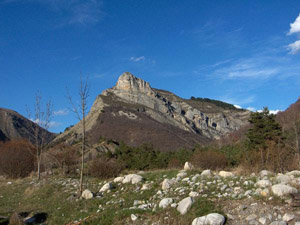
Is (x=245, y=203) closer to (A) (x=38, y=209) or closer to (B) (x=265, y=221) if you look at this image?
(B) (x=265, y=221)

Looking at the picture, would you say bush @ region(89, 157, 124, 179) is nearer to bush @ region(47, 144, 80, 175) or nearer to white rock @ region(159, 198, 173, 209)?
bush @ region(47, 144, 80, 175)

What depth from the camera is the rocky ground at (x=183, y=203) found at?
574cm

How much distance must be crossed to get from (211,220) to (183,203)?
1.08 metres

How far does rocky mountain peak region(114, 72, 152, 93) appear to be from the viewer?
437 feet

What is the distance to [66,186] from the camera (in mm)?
12938

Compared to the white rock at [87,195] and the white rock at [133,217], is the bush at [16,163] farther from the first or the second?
the white rock at [133,217]

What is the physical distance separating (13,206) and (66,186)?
2.47 m

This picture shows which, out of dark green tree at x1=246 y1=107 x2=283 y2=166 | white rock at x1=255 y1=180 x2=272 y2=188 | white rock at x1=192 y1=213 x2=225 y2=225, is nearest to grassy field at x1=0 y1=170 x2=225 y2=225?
white rock at x1=192 y1=213 x2=225 y2=225

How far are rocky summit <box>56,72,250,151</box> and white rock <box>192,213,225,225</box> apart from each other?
5922 centimetres

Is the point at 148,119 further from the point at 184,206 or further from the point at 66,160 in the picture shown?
the point at 184,206

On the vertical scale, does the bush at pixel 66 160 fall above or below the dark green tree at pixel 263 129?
below

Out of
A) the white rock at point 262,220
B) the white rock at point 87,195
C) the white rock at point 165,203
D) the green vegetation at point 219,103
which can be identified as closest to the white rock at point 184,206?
the white rock at point 165,203

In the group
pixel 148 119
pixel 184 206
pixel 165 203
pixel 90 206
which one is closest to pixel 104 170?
pixel 90 206

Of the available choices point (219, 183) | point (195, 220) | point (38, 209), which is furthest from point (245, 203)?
point (38, 209)
